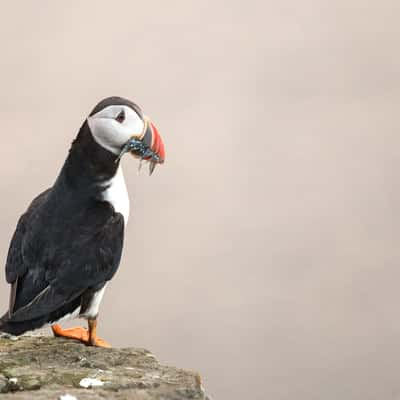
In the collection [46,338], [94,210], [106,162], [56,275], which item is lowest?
[46,338]

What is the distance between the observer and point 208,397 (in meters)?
4.50

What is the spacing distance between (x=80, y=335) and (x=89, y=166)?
1.33 m

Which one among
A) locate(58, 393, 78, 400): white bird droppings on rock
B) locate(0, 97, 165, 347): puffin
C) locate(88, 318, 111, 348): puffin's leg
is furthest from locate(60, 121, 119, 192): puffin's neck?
locate(58, 393, 78, 400): white bird droppings on rock

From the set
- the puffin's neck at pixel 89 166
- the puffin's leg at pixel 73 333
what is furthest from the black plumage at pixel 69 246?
the puffin's leg at pixel 73 333

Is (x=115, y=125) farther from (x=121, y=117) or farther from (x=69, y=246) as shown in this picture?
(x=69, y=246)

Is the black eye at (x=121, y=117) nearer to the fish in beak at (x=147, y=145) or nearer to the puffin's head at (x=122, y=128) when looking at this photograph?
the puffin's head at (x=122, y=128)

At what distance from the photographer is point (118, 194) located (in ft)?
16.8

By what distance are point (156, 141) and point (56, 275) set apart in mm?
1164

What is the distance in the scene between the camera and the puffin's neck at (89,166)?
499 cm

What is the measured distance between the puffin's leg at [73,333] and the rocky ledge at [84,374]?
0.30 feet

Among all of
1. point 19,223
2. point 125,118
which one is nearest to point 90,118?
point 125,118

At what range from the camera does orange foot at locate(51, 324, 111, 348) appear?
5.22 meters

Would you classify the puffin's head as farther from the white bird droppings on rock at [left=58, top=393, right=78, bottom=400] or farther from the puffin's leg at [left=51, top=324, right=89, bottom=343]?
the white bird droppings on rock at [left=58, top=393, right=78, bottom=400]

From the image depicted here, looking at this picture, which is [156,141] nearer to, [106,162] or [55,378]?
[106,162]
